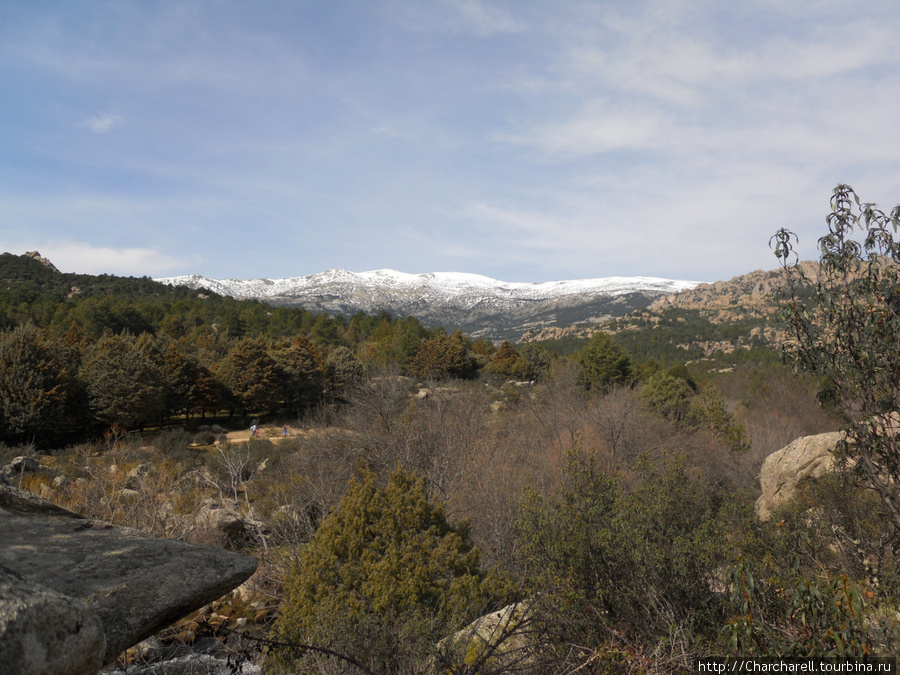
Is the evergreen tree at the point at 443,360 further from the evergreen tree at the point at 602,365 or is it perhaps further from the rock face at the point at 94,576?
the rock face at the point at 94,576

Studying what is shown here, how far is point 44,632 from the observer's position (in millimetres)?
1716

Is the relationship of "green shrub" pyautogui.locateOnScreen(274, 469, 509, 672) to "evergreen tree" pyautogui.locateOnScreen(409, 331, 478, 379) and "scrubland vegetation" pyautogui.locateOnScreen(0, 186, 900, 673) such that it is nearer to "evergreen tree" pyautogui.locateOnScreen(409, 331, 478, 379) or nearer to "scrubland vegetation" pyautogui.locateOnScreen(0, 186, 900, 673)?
"scrubland vegetation" pyautogui.locateOnScreen(0, 186, 900, 673)

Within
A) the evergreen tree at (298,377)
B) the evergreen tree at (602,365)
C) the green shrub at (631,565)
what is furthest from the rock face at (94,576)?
the evergreen tree at (602,365)

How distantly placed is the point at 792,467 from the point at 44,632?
65.1 feet

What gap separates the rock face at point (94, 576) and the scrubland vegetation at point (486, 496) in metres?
0.84

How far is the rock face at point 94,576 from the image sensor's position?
5.90 ft

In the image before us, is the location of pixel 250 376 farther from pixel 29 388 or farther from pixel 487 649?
pixel 487 649

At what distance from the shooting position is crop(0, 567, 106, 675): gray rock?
160cm

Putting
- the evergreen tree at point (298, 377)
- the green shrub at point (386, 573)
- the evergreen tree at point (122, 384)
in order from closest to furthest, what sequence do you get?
the green shrub at point (386, 573), the evergreen tree at point (122, 384), the evergreen tree at point (298, 377)

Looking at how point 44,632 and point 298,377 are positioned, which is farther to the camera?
point 298,377

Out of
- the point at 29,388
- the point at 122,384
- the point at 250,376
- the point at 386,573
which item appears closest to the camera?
the point at 386,573

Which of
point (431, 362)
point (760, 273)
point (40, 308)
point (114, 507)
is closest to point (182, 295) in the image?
point (40, 308)

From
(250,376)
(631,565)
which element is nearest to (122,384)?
(250,376)

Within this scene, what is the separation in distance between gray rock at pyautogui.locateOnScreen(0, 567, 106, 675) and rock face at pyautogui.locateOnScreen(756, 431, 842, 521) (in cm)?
1781
